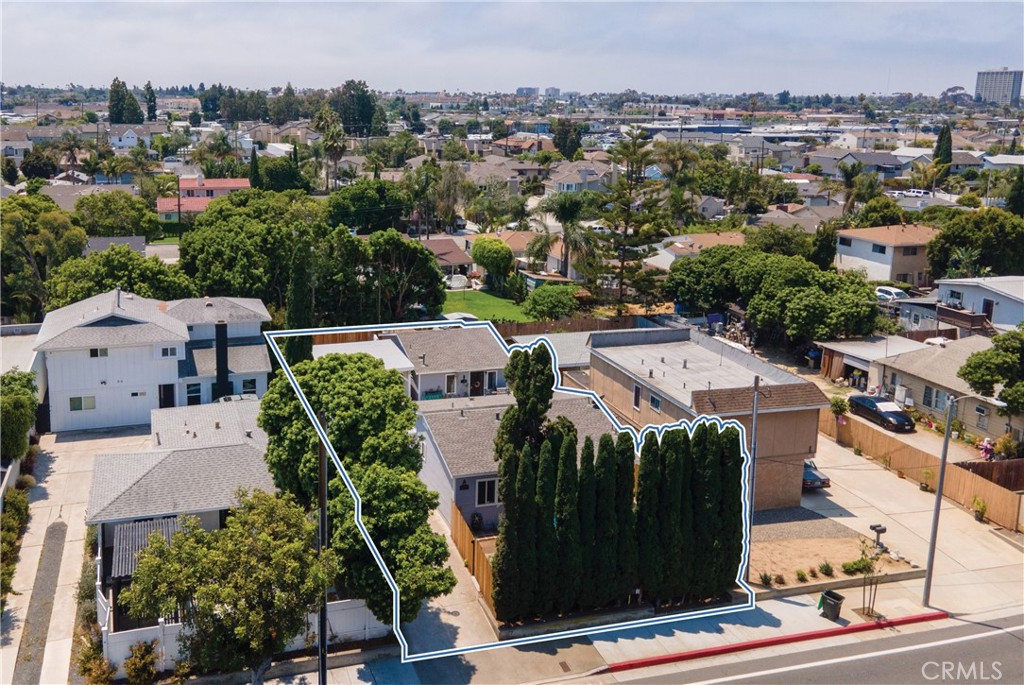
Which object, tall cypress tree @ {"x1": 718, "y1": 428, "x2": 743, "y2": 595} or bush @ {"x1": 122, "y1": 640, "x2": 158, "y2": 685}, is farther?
tall cypress tree @ {"x1": 718, "y1": 428, "x2": 743, "y2": 595}

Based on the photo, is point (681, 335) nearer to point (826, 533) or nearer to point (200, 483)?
point (826, 533)

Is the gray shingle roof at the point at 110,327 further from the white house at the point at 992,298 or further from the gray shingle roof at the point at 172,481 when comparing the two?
the white house at the point at 992,298

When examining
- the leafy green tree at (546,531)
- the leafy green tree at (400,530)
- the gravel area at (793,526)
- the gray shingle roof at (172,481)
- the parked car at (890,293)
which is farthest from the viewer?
the parked car at (890,293)

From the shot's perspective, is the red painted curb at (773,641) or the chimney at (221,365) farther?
the chimney at (221,365)

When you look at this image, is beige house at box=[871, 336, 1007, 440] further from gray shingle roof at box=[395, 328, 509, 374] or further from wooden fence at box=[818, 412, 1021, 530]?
gray shingle roof at box=[395, 328, 509, 374]

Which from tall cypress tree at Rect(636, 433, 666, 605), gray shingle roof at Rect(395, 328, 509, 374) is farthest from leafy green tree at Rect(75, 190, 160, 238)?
tall cypress tree at Rect(636, 433, 666, 605)

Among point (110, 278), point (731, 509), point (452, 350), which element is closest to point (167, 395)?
point (110, 278)

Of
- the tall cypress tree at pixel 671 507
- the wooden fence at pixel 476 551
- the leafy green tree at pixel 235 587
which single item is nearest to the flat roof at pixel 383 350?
the wooden fence at pixel 476 551
